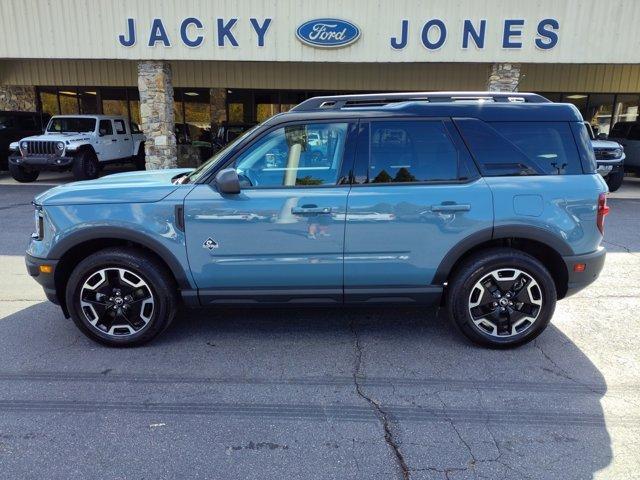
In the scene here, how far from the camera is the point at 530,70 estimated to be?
1755 cm

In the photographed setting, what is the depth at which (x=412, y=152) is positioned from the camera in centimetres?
362

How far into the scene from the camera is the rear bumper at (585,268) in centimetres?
364

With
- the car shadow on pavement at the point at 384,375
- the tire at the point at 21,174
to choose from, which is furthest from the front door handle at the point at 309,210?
the tire at the point at 21,174

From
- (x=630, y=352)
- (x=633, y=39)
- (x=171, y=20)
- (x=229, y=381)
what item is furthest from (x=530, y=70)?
(x=229, y=381)

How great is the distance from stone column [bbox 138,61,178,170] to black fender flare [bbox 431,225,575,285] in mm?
11418

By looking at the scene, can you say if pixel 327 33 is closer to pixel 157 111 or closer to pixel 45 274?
pixel 157 111

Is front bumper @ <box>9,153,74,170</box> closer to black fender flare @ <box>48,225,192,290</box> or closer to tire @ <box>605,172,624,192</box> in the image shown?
→ black fender flare @ <box>48,225,192,290</box>

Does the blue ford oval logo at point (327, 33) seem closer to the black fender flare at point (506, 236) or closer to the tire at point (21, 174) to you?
the tire at point (21, 174)

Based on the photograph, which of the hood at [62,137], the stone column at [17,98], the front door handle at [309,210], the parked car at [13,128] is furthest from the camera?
the stone column at [17,98]

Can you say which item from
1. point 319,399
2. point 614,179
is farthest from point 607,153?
point 319,399

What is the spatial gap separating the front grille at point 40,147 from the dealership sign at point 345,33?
352 centimetres

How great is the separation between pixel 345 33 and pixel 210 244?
1030 cm

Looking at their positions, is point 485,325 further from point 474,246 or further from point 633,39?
point 633,39

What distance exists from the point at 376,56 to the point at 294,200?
10140 millimetres
